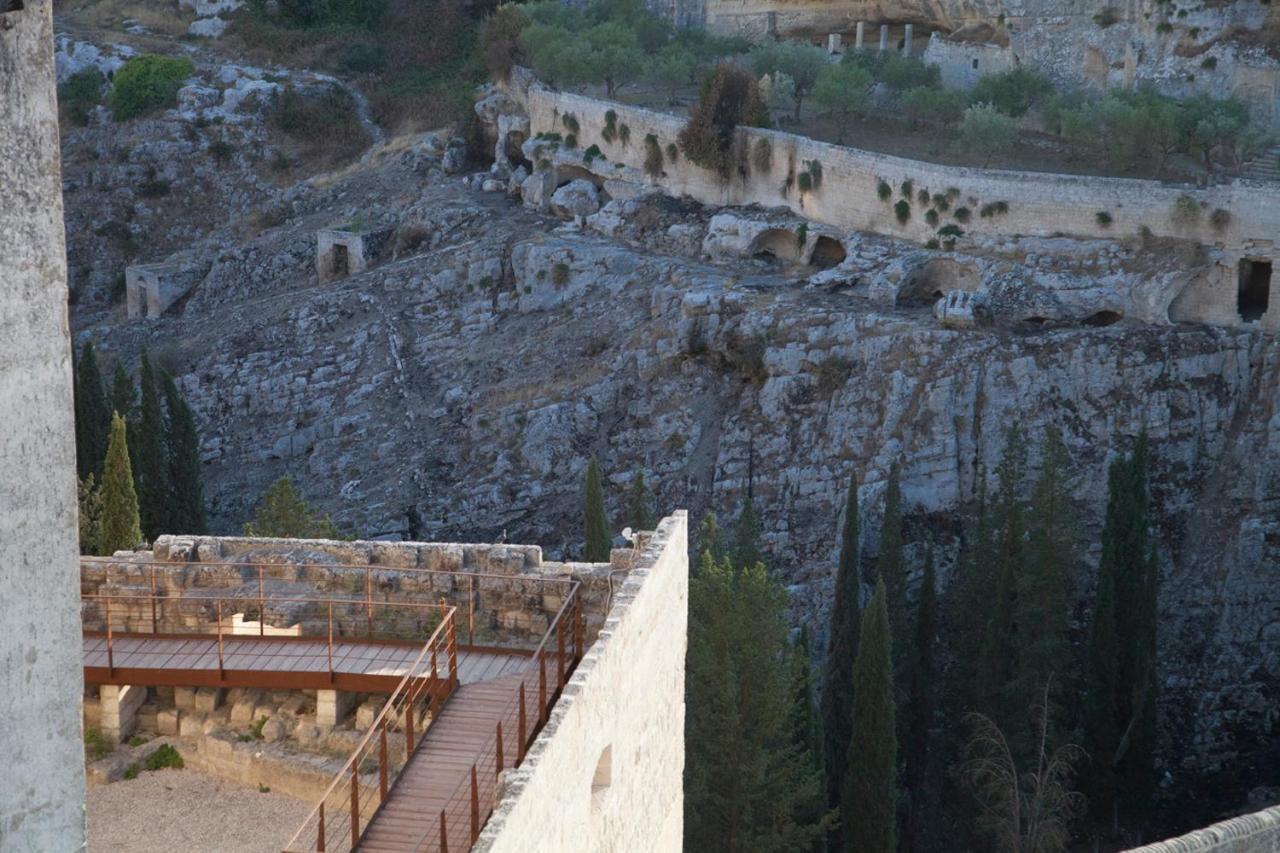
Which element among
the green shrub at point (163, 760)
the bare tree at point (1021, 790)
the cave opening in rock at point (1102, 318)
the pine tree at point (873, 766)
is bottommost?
the bare tree at point (1021, 790)

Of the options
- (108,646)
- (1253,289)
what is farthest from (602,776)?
(1253,289)

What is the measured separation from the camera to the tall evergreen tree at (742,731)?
87.1ft

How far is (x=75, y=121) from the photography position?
Result: 5600 centimetres

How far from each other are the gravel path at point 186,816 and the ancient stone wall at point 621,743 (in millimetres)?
2176

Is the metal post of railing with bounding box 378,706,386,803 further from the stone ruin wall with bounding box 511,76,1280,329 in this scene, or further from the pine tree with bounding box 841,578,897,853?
the stone ruin wall with bounding box 511,76,1280,329

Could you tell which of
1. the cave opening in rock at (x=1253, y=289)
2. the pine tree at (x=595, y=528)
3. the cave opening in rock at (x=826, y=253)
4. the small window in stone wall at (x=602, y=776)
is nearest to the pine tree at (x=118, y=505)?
the pine tree at (x=595, y=528)

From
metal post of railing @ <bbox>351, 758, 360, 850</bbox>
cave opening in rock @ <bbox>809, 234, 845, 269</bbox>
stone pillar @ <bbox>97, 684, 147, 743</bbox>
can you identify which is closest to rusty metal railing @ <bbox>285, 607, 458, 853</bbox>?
metal post of railing @ <bbox>351, 758, 360, 850</bbox>

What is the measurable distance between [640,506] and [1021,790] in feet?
25.3

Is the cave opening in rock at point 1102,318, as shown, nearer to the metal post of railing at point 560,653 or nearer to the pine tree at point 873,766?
the pine tree at point 873,766

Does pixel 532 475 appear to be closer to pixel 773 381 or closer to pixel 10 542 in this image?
pixel 773 381

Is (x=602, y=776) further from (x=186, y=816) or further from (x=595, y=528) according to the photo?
(x=595, y=528)

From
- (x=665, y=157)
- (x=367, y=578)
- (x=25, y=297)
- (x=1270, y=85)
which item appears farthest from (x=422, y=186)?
(x=25, y=297)

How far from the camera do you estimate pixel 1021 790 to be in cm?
3114

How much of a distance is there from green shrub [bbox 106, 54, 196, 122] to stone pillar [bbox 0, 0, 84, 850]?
48.6 m
